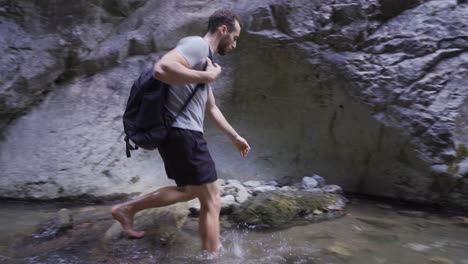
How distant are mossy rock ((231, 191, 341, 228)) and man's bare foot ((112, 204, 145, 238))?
0.94 m

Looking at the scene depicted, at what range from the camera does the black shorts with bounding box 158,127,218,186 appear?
262cm

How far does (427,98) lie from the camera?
4219 millimetres

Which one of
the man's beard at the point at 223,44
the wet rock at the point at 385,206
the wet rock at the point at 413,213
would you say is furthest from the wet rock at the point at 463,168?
the man's beard at the point at 223,44

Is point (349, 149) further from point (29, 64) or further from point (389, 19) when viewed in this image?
point (29, 64)

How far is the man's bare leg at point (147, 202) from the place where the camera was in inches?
113

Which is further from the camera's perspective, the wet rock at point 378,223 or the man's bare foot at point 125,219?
the wet rock at point 378,223

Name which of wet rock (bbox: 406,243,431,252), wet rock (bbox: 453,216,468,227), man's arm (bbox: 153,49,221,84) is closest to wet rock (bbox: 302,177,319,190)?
wet rock (bbox: 453,216,468,227)

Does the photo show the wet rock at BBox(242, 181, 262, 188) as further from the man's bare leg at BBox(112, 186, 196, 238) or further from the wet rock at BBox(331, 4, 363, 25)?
the wet rock at BBox(331, 4, 363, 25)

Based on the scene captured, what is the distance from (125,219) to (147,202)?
230 mm

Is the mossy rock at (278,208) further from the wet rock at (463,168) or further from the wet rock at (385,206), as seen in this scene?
the wet rock at (463,168)

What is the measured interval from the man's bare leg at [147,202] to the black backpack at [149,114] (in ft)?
1.33

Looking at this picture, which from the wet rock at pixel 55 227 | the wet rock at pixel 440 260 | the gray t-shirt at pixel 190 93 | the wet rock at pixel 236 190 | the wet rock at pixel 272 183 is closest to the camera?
the gray t-shirt at pixel 190 93

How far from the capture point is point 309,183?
455cm

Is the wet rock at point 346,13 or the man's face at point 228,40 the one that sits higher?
the wet rock at point 346,13
